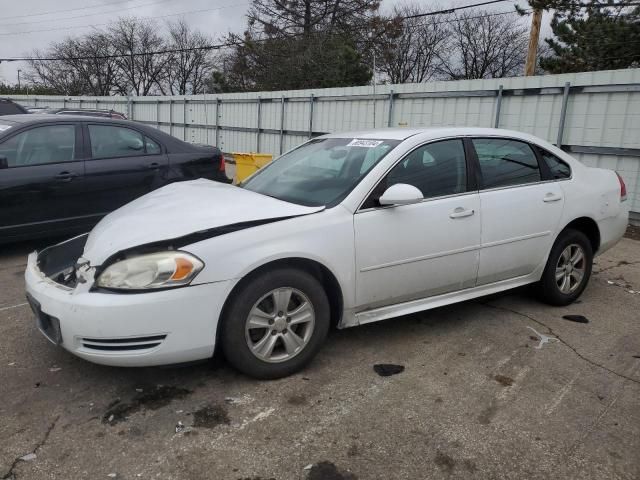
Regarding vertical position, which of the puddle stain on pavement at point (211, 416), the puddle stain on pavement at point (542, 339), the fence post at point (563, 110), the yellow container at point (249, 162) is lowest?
the puddle stain on pavement at point (211, 416)

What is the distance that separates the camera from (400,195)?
333cm

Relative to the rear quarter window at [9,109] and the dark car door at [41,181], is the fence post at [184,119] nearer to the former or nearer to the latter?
the rear quarter window at [9,109]

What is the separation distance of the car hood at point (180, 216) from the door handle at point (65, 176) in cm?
238

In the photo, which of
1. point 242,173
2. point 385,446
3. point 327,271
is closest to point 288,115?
point 242,173

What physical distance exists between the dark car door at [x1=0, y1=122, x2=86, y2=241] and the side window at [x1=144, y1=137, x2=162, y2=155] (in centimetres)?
76

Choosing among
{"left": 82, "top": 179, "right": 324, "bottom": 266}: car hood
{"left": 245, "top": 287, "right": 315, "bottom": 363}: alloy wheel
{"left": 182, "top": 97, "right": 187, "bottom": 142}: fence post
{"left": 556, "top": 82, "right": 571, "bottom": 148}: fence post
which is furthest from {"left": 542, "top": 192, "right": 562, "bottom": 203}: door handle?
{"left": 182, "top": 97, "right": 187, "bottom": 142}: fence post

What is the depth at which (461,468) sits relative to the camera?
2.46m

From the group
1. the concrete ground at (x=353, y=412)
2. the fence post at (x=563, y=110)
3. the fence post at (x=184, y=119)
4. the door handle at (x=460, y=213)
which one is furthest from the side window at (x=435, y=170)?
the fence post at (x=184, y=119)

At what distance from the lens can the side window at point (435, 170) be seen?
144 inches

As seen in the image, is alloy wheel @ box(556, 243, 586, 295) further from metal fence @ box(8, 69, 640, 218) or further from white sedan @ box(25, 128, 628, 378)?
metal fence @ box(8, 69, 640, 218)

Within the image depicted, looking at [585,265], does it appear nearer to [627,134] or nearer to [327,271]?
[327,271]

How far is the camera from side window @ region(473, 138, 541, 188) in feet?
13.2

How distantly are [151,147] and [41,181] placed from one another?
135 cm

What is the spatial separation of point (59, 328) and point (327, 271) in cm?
152
